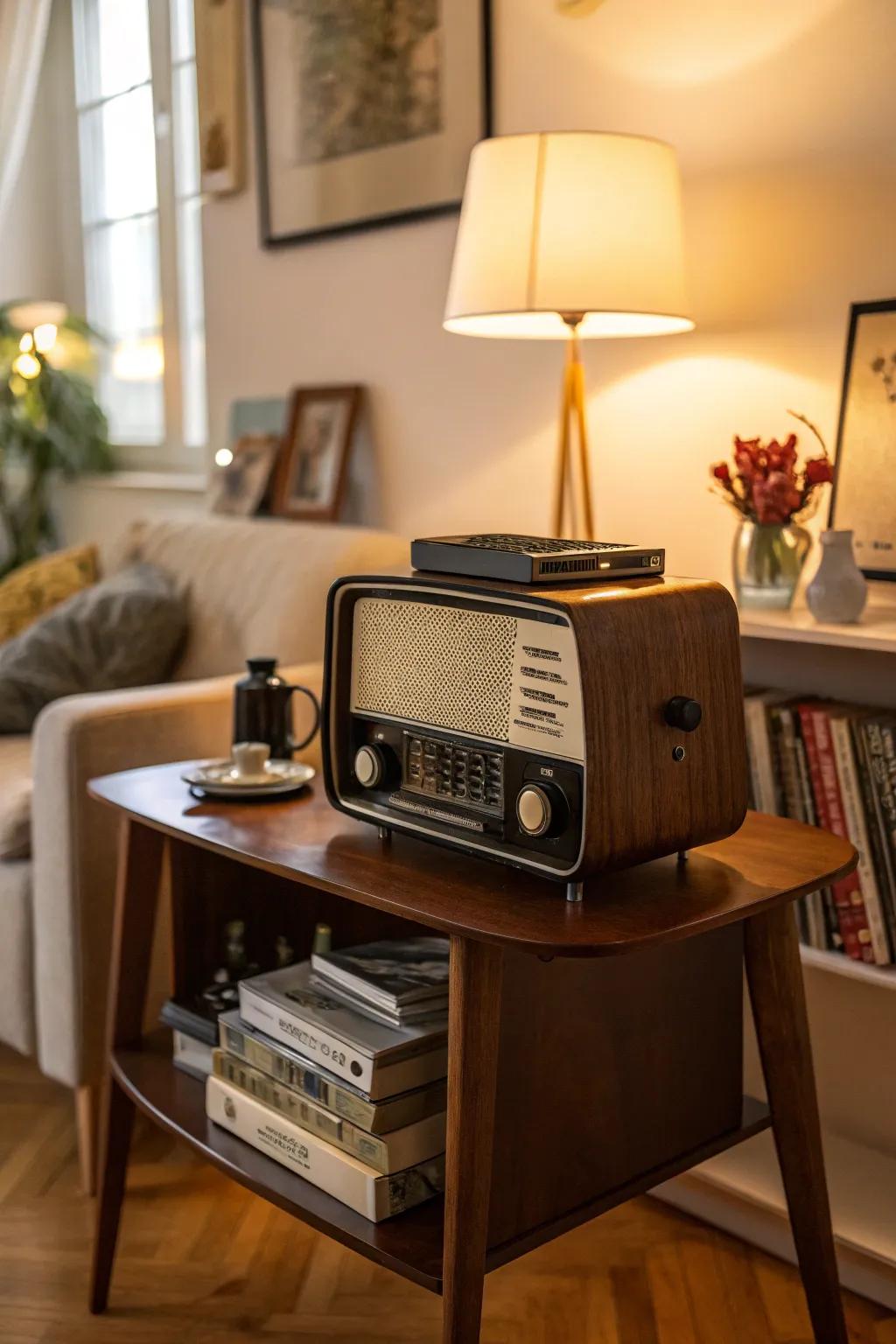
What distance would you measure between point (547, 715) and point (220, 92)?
2183 mm

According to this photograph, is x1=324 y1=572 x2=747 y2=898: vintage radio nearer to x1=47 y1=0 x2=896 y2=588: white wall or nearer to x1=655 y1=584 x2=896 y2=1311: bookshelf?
x1=655 y1=584 x2=896 y2=1311: bookshelf

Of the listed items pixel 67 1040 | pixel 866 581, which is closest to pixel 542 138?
pixel 866 581

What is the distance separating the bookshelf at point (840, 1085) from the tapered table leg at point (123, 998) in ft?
2.47

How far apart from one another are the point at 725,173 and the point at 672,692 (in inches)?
40.5

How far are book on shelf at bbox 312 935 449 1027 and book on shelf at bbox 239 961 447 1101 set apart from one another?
11 millimetres

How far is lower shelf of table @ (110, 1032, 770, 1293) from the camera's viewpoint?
1194mm

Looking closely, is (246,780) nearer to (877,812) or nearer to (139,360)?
(877,812)

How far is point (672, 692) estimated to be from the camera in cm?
117

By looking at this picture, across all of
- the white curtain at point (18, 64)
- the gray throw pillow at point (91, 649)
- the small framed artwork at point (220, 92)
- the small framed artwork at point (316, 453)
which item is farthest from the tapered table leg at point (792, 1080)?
the white curtain at point (18, 64)

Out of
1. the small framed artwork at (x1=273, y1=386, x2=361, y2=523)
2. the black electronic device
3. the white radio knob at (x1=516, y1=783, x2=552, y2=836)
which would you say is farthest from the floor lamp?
the small framed artwork at (x1=273, y1=386, x2=361, y2=523)

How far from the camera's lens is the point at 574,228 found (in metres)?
1.68

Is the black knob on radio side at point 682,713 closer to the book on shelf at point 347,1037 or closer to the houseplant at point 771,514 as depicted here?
the book on shelf at point 347,1037

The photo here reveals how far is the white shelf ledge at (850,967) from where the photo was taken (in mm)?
1597

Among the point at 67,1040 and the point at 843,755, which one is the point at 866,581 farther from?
the point at 67,1040
